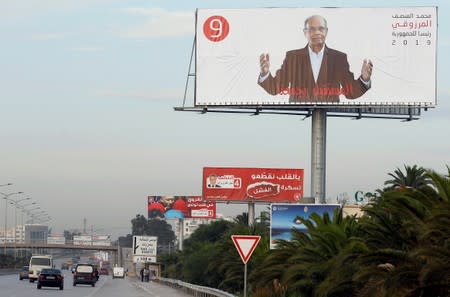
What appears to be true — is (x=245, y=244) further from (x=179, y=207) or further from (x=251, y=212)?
(x=179, y=207)

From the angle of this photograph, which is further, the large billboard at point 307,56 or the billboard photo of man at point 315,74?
the billboard photo of man at point 315,74

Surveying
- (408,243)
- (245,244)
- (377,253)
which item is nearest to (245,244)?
(245,244)

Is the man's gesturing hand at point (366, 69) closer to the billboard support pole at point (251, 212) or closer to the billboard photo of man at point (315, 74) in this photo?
the billboard photo of man at point (315, 74)

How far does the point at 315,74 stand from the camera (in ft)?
167

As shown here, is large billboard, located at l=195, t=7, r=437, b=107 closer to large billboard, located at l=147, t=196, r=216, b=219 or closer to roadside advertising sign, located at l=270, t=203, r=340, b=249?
roadside advertising sign, located at l=270, t=203, r=340, b=249

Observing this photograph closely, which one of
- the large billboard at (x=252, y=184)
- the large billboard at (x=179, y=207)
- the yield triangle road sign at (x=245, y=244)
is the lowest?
the large billboard at (x=179, y=207)

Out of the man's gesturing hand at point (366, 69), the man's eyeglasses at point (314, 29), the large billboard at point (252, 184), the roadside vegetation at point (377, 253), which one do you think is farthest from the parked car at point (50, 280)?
the large billboard at point (252, 184)

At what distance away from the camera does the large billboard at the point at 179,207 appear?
421 feet

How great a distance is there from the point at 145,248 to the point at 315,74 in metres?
55.7

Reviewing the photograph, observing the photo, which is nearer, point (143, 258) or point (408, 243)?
point (408, 243)

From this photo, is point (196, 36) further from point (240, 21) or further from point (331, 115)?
point (331, 115)

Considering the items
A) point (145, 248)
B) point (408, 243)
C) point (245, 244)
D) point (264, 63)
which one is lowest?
point (145, 248)

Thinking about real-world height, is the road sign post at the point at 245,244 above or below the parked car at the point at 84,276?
above

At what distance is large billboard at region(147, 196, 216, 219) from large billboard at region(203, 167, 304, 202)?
38.8m
